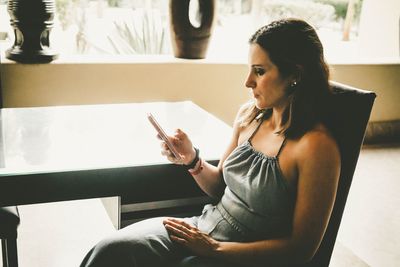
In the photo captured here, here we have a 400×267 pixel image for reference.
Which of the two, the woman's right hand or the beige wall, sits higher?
the woman's right hand

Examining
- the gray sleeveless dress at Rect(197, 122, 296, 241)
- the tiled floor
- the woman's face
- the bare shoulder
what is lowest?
the tiled floor

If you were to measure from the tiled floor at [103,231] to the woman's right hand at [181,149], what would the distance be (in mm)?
895

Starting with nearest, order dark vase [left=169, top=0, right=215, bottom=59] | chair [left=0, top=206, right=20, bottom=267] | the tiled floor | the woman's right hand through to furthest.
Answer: the woman's right hand < chair [left=0, top=206, right=20, bottom=267] < the tiled floor < dark vase [left=169, top=0, right=215, bottom=59]

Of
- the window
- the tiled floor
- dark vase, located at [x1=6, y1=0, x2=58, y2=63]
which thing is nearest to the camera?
the tiled floor

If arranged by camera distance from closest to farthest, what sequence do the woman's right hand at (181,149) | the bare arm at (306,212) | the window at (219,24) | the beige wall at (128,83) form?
the bare arm at (306,212) < the woman's right hand at (181,149) < the beige wall at (128,83) < the window at (219,24)

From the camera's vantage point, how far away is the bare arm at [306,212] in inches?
40.4

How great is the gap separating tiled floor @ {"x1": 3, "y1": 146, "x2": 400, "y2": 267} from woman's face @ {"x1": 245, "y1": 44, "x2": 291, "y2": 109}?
3.69ft

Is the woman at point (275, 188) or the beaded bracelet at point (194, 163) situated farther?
the beaded bracelet at point (194, 163)

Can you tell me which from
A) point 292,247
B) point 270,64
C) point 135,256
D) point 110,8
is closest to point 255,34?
point 270,64

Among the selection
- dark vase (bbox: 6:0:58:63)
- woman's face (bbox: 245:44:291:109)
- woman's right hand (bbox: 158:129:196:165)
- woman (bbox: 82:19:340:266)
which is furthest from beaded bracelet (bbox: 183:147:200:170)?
dark vase (bbox: 6:0:58:63)

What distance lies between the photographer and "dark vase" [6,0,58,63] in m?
2.24

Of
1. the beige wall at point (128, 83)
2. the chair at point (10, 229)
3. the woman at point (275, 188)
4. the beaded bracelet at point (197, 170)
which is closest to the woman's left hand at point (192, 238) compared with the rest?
the woman at point (275, 188)

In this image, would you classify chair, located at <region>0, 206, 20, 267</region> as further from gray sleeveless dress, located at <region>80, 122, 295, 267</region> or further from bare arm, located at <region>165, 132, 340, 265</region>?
bare arm, located at <region>165, 132, 340, 265</region>

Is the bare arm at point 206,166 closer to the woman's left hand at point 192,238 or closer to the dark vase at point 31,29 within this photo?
the woman's left hand at point 192,238
